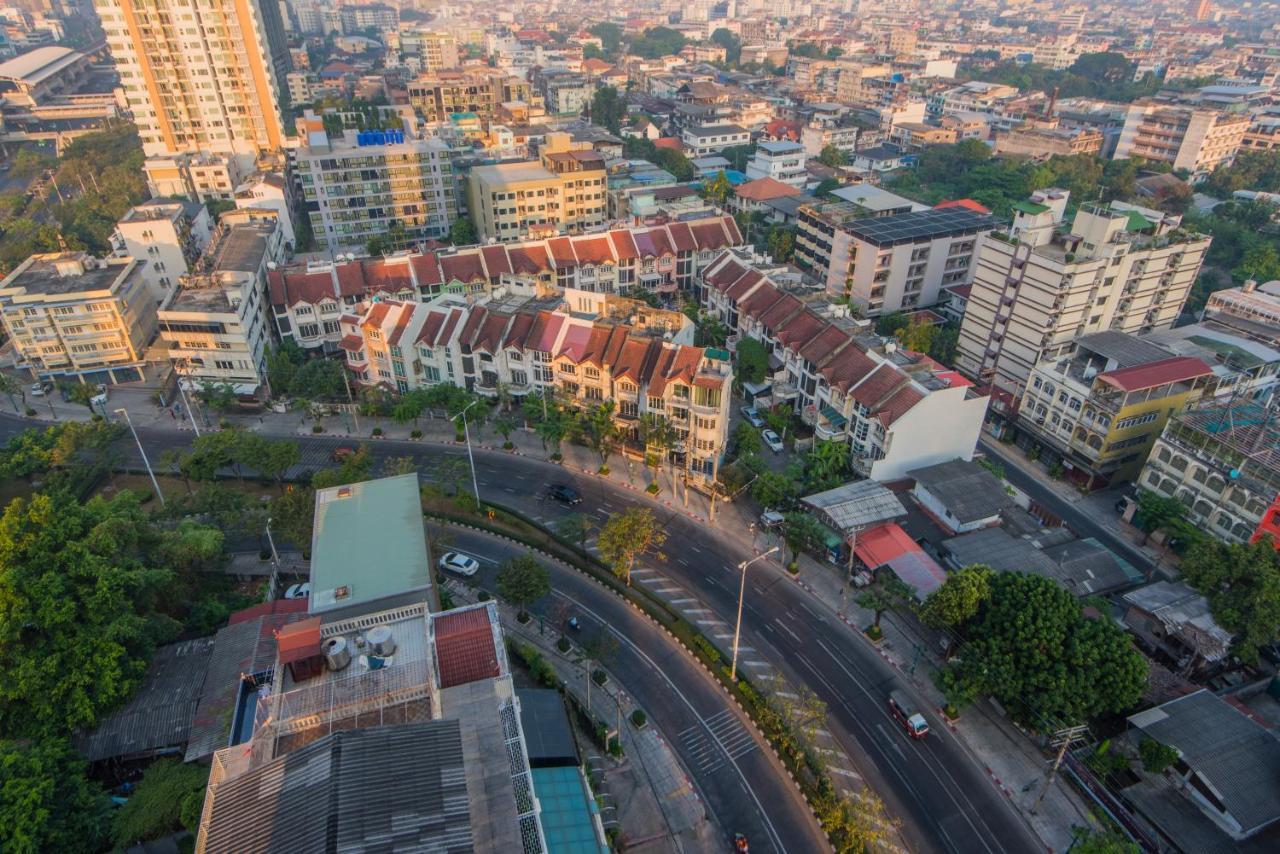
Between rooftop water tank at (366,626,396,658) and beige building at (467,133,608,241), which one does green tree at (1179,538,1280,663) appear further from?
beige building at (467,133,608,241)

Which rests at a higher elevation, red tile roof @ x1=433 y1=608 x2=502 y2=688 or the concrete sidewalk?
red tile roof @ x1=433 y1=608 x2=502 y2=688

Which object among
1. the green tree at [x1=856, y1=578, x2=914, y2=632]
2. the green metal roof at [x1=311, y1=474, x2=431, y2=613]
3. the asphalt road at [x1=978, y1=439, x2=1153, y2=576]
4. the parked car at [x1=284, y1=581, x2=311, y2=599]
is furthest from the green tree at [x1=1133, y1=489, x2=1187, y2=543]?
the parked car at [x1=284, y1=581, x2=311, y2=599]

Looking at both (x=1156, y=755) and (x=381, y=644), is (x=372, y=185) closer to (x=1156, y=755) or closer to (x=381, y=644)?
(x=381, y=644)

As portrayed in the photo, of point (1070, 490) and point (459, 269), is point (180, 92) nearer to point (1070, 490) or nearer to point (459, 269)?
point (459, 269)

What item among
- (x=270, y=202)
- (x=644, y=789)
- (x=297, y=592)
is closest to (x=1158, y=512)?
(x=644, y=789)

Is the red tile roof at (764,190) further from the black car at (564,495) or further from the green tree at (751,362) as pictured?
the black car at (564,495)

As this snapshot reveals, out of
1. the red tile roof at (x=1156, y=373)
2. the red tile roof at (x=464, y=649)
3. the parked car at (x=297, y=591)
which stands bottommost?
the parked car at (x=297, y=591)

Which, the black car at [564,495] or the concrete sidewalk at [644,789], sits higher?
the black car at [564,495]

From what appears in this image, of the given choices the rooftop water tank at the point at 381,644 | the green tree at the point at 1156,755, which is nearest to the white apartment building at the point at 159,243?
the rooftop water tank at the point at 381,644
